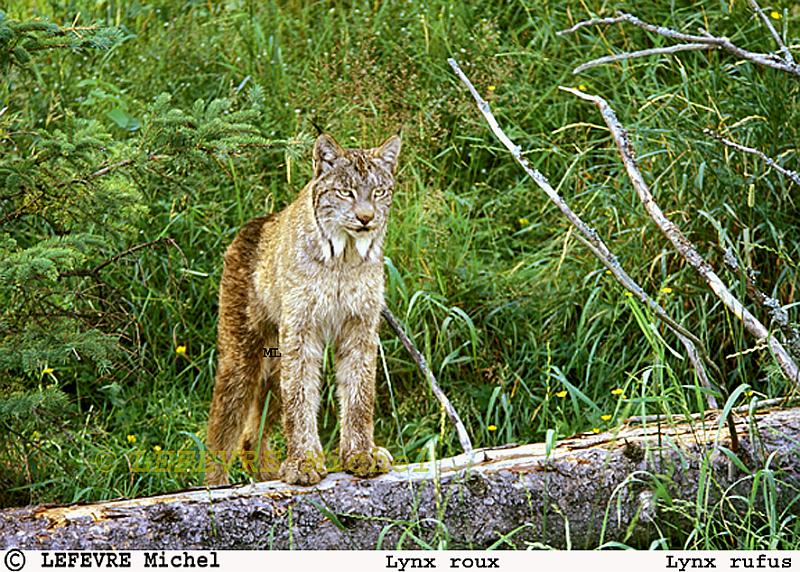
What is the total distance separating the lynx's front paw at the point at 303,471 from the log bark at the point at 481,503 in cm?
4

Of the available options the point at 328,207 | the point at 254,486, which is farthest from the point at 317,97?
the point at 254,486

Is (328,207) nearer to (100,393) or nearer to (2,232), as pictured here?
(2,232)

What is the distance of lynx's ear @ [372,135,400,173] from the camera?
4.34 meters

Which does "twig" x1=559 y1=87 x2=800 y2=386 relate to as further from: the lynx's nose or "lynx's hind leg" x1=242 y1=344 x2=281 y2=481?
"lynx's hind leg" x1=242 y1=344 x2=281 y2=481

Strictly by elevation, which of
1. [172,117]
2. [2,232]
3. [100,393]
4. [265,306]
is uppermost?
[172,117]

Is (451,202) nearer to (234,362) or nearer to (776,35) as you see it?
(234,362)

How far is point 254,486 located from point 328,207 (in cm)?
101

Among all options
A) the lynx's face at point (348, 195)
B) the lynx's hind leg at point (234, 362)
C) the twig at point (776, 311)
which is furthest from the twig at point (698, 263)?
the lynx's hind leg at point (234, 362)

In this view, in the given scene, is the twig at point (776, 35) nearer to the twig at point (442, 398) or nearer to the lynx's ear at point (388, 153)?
the lynx's ear at point (388, 153)

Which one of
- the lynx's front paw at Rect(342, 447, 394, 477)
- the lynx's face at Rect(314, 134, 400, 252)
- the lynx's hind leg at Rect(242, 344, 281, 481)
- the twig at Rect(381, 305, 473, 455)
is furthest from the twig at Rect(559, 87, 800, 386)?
the lynx's hind leg at Rect(242, 344, 281, 481)

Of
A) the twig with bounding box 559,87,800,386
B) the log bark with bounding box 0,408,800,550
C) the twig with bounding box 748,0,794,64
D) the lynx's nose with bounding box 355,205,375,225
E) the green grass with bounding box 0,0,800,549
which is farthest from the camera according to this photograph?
the green grass with bounding box 0,0,800,549

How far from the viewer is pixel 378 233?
4.25 metres

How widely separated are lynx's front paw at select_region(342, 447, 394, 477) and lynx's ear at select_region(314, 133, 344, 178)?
3.31 ft

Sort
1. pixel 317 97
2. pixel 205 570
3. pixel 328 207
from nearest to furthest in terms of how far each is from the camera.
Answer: pixel 205 570, pixel 328 207, pixel 317 97
